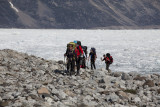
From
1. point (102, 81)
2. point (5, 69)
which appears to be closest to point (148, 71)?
point (102, 81)

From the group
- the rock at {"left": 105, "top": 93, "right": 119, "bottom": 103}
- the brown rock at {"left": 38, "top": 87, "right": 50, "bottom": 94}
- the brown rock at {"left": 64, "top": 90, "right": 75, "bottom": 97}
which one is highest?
the brown rock at {"left": 38, "top": 87, "right": 50, "bottom": 94}

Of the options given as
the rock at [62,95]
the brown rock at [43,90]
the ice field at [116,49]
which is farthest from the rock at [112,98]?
the ice field at [116,49]

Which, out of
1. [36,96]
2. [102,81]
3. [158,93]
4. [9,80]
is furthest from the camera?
[102,81]

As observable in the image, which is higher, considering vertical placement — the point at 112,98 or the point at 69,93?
the point at 69,93

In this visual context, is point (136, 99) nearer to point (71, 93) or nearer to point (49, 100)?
point (71, 93)

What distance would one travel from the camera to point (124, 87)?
11.5 metres

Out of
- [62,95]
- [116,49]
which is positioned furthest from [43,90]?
[116,49]

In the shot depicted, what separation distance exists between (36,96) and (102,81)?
4.59 metres

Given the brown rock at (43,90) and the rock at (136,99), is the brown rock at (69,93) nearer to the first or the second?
the brown rock at (43,90)

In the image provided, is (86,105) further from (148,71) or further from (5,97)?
(148,71)

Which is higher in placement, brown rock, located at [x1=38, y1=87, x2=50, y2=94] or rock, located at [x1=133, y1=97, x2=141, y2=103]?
brown rock, located at [x1=38, y1=87, x2=50, y2=94]

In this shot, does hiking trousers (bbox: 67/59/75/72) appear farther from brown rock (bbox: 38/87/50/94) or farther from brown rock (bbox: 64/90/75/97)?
brown rock (bbox: 38/87/50/94)

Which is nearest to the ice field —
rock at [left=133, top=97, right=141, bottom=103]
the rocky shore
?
the rocky shore

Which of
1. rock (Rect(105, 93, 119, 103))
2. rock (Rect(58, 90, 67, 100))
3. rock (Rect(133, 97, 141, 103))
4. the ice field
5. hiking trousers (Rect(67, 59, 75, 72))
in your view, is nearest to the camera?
rock (Rect(58, 90, 67, 100))
